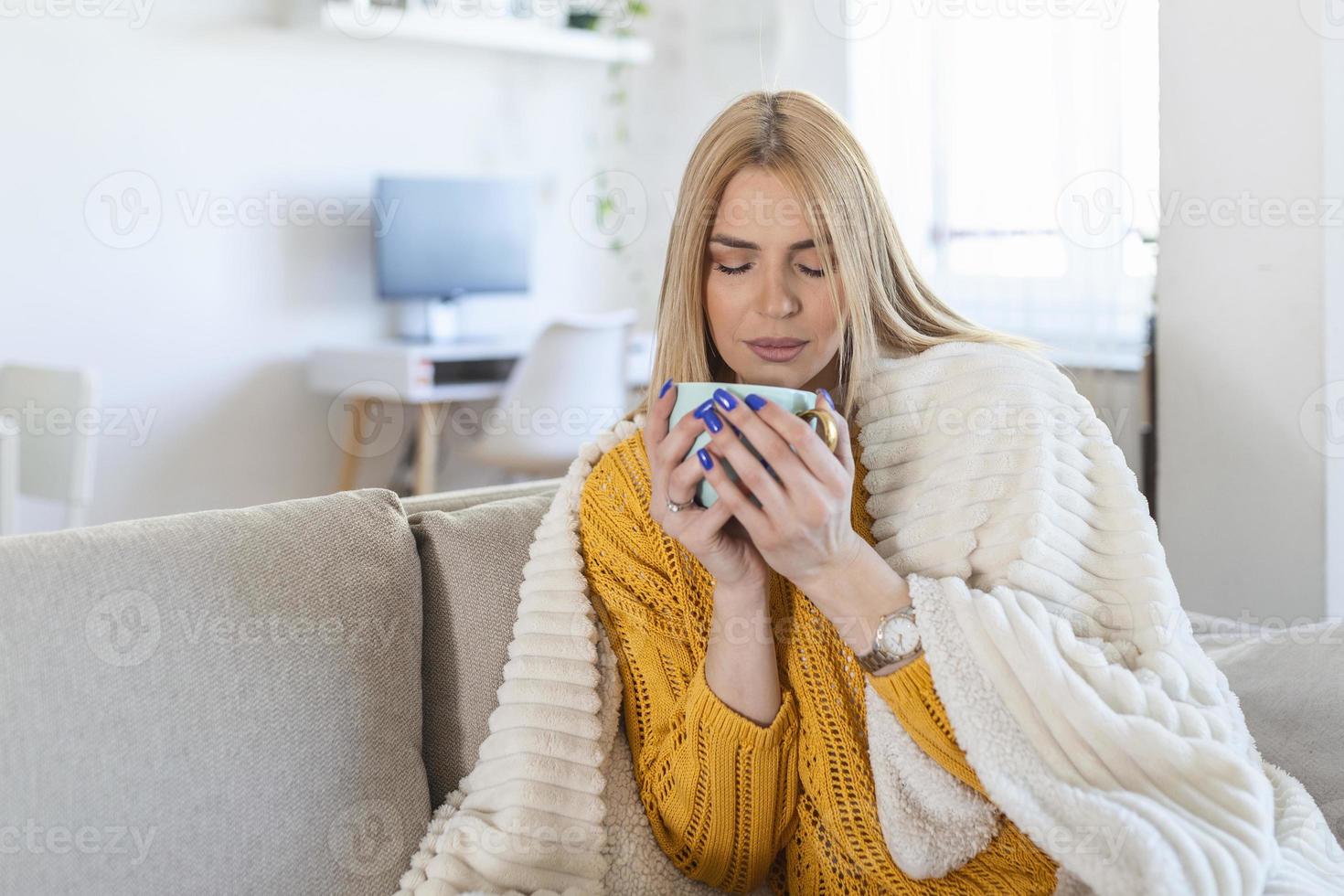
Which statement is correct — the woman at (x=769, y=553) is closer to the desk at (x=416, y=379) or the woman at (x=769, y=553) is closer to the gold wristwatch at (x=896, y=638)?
the gold wristwatch at (x=896, y=638)

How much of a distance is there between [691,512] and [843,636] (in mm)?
166

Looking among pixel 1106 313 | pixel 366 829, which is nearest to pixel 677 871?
pixel 366 829

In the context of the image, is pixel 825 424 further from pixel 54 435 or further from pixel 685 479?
pixel 54 435

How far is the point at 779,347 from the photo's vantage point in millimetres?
1263

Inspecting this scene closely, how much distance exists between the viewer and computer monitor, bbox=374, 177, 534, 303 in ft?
13.6

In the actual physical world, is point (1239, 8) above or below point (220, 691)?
above

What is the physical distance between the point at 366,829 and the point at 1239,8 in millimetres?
1619

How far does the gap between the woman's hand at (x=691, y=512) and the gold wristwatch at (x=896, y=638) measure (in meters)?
0.12

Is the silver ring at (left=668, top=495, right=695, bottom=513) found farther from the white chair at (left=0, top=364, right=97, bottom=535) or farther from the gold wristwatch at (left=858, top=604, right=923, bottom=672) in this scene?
the white chair at (left=0, top=364, right=97, bottom=535)

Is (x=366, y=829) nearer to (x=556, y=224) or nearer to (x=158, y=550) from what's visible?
(x=158, y=550)

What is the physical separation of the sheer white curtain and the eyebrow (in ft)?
6.33

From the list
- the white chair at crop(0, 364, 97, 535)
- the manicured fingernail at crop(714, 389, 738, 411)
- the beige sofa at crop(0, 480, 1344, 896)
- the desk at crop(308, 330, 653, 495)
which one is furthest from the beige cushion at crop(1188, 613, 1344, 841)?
the desk at crop(308, 330, 653, 495)

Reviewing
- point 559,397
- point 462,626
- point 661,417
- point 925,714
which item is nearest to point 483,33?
point 559,397

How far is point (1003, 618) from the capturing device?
105 cm
